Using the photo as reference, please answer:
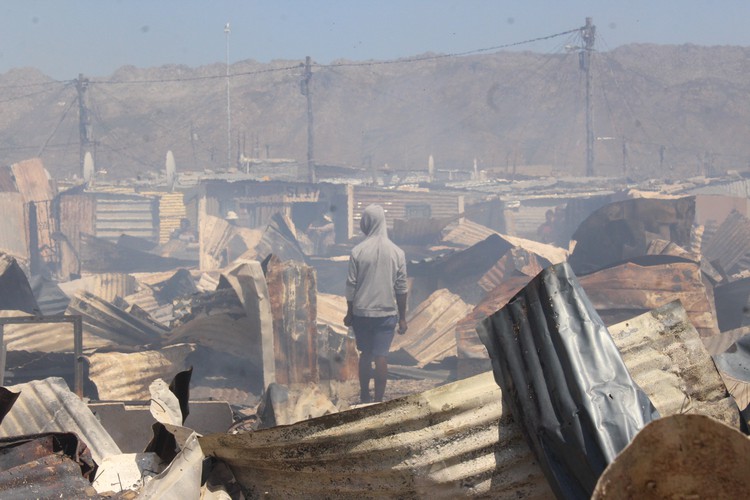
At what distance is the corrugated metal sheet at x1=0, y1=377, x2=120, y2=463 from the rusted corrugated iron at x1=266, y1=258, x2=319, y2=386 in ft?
13.1

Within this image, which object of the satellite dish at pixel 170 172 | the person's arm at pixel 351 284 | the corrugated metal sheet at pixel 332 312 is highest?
the satellite dish at pixel 170 172

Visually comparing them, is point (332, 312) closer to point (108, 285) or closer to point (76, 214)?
point (108, 285)

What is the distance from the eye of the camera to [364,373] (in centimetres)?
716

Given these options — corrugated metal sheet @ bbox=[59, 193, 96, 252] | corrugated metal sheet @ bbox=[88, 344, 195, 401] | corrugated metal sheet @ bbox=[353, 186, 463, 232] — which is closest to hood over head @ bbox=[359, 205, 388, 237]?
corrugated metal sheet @ bbox=[88, 344, 195, 401]

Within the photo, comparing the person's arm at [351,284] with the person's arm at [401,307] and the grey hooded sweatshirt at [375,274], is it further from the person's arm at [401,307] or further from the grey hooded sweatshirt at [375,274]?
the person's arm at [401,307]

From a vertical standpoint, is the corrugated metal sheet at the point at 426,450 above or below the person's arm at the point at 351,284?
above

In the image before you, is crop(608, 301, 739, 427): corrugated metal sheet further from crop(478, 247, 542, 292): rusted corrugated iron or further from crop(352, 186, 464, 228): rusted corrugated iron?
crop(352, 186, 464, 228): rusted corrugated iron

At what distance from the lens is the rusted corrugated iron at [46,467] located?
2219 mm

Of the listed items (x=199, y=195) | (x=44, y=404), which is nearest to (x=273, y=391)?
(x=44, y=404)

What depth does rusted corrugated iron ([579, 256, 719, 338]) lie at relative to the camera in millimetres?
8195

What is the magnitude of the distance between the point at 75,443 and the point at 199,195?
27679mm

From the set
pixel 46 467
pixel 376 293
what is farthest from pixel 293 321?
pixel 46 467

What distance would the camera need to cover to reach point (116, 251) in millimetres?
19938

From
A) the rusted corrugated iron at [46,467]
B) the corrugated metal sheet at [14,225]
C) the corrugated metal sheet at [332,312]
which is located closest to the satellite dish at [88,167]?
the corrugated metal sheet at [14,225]
